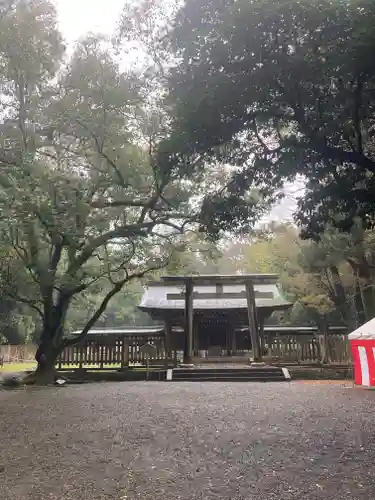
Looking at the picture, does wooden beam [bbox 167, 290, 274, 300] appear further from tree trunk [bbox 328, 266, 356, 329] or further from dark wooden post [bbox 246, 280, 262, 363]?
tree trunk [bbox 328, 266, 356, 329]

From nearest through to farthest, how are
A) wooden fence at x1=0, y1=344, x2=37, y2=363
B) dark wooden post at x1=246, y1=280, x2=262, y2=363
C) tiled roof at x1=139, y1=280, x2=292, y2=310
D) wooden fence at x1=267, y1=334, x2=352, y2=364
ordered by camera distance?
wooden fence at x1=267, y1=334, x2=352, y2=364, dark wooden post at x1=246, y1=280, x2=262, y2=363, tiled roof at x1=139, y1=280, x2=292, y2=310, wooden fence at x1=0, y1=344, x2=37, y2=363

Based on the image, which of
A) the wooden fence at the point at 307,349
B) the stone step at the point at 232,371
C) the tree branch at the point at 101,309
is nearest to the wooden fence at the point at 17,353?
the tree branch at the point at 101,309

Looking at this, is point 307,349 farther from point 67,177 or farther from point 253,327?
point 67,177

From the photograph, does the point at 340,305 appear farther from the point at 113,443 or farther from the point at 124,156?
the point at 113,443

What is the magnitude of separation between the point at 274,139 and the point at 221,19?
88.0 inches

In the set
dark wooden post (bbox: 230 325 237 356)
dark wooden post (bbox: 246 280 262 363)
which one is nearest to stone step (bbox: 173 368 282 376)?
dark wooden post (bbox: 246 280 262 363)

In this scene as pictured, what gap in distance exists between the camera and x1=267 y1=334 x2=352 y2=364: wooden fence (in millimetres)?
17172

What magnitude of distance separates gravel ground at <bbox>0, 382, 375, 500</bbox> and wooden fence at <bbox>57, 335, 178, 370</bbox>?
26.7ft

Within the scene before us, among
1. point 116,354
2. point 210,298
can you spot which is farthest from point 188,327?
point 210,298

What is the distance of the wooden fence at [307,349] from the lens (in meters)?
17.2

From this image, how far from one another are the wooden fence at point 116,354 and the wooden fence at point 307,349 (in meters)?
4.07

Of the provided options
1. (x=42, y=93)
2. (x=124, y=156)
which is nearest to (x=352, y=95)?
(x=124, y=156)

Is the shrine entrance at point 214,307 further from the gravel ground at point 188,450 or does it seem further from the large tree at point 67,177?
the gravel ground at point 188,450

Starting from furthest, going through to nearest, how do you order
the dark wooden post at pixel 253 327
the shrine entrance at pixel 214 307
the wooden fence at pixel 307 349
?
1. the shrine entrance at pixel 214 307
2. the dark wooden post at pixel 253 327
3. the wooden fence at pixel 307 349
